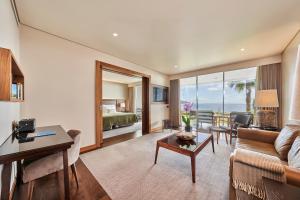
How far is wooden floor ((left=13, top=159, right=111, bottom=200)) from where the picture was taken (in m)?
1.55

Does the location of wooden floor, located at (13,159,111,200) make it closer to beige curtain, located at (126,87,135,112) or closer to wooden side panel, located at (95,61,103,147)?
wooden side panel, located at (95,61,103,147)

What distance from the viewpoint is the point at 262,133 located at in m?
2.22

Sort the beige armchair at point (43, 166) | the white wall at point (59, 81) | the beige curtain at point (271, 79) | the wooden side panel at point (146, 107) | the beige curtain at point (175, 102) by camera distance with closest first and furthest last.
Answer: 1. the beige armchair at point (43, 166)
2. the white wall at point (59, 81)
3. the beige curtain at point (271, 79)
4. the wooden side panel at point (146, 107)
5. the beige curtain at point (175, 102)

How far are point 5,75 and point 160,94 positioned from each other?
15.8ft

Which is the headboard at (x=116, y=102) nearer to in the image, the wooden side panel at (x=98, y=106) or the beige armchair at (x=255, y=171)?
the wooden side panel at (x=98, y=106)

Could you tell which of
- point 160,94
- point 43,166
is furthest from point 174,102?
point 43,166

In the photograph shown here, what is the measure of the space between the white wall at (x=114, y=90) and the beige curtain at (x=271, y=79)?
6.69 m

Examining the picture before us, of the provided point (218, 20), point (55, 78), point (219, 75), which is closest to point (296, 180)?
point (218, 20)

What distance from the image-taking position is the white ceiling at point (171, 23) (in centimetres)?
170

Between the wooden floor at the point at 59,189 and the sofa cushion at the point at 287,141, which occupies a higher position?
the sofa cushion at the point at 287,141

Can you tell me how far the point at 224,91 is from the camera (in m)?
4.46

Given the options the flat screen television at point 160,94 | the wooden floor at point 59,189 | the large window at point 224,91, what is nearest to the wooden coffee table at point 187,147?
the wooden floor at point 59,189

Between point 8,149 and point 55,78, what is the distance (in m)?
1.77

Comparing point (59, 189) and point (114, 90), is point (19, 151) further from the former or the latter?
point (114, 90)
